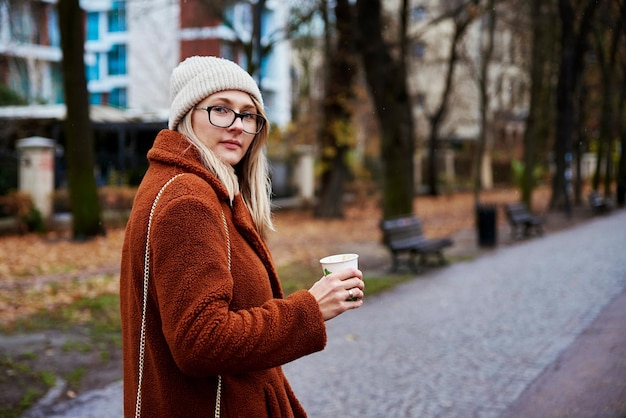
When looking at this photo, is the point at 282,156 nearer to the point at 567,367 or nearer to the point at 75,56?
the point at 75,56

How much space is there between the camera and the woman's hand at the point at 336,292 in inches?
77.8

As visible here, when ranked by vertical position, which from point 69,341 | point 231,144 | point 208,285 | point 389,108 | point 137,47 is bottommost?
point 69,341

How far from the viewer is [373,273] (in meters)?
12.6

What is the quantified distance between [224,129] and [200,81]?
16cm

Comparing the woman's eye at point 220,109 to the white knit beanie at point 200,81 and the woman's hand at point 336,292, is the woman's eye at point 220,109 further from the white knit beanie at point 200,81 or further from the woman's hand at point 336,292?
the woman's hand at point 336,292

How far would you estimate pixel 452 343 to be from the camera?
7.39m

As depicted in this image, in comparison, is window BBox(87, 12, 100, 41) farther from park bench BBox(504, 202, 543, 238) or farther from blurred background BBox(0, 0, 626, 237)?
park bench BBox(504, 202, 543, 238)

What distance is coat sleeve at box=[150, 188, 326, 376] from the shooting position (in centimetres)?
176

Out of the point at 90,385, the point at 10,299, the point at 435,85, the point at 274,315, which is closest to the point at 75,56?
the point at 10,299

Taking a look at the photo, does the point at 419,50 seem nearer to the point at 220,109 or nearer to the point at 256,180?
the point at 256,180

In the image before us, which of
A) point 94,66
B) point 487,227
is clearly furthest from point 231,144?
point 94,66

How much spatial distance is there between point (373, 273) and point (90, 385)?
6.99m

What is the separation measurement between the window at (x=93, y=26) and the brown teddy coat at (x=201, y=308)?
2321 inches

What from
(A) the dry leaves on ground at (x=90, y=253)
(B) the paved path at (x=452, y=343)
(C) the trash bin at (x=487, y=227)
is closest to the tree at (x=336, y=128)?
(A) the dry leaves on ground at (x=90, y=253)
